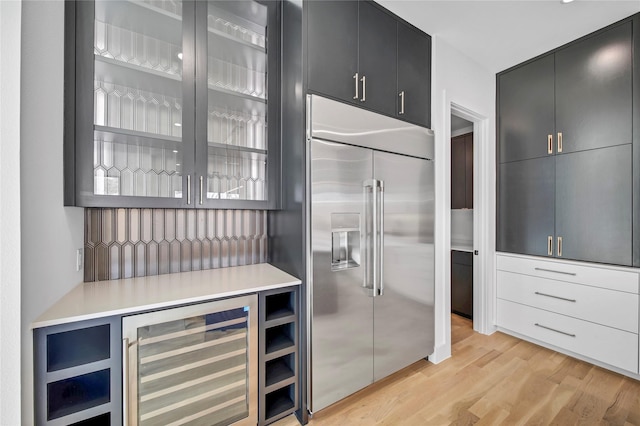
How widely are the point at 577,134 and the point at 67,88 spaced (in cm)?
371

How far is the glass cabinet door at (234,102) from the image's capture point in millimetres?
1601

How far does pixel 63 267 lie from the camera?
1.27 meters

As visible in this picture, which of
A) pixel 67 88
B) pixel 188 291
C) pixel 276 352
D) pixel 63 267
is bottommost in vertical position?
pixel 276 352

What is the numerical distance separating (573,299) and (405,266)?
1662 mm

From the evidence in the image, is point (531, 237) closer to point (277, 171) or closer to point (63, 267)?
point (277, 171)

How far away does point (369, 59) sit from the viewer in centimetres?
192

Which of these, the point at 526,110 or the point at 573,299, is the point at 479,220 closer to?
the point at 573,299

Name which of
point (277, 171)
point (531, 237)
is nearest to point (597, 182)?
point (531, 237)

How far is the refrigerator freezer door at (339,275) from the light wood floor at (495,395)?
0.18 meters

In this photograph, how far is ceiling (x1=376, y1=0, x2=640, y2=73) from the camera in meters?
2.00

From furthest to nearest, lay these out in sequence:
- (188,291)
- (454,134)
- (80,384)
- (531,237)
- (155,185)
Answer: (454,134), (531,237), (155,185), (188,291), (80,384)

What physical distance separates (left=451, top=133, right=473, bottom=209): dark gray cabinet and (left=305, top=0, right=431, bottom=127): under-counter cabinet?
57.2 inches

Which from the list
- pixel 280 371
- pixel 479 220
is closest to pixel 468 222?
pixel 479 220

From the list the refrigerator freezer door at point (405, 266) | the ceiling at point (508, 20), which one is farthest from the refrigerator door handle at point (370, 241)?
the ceiling at point (508, 20)
